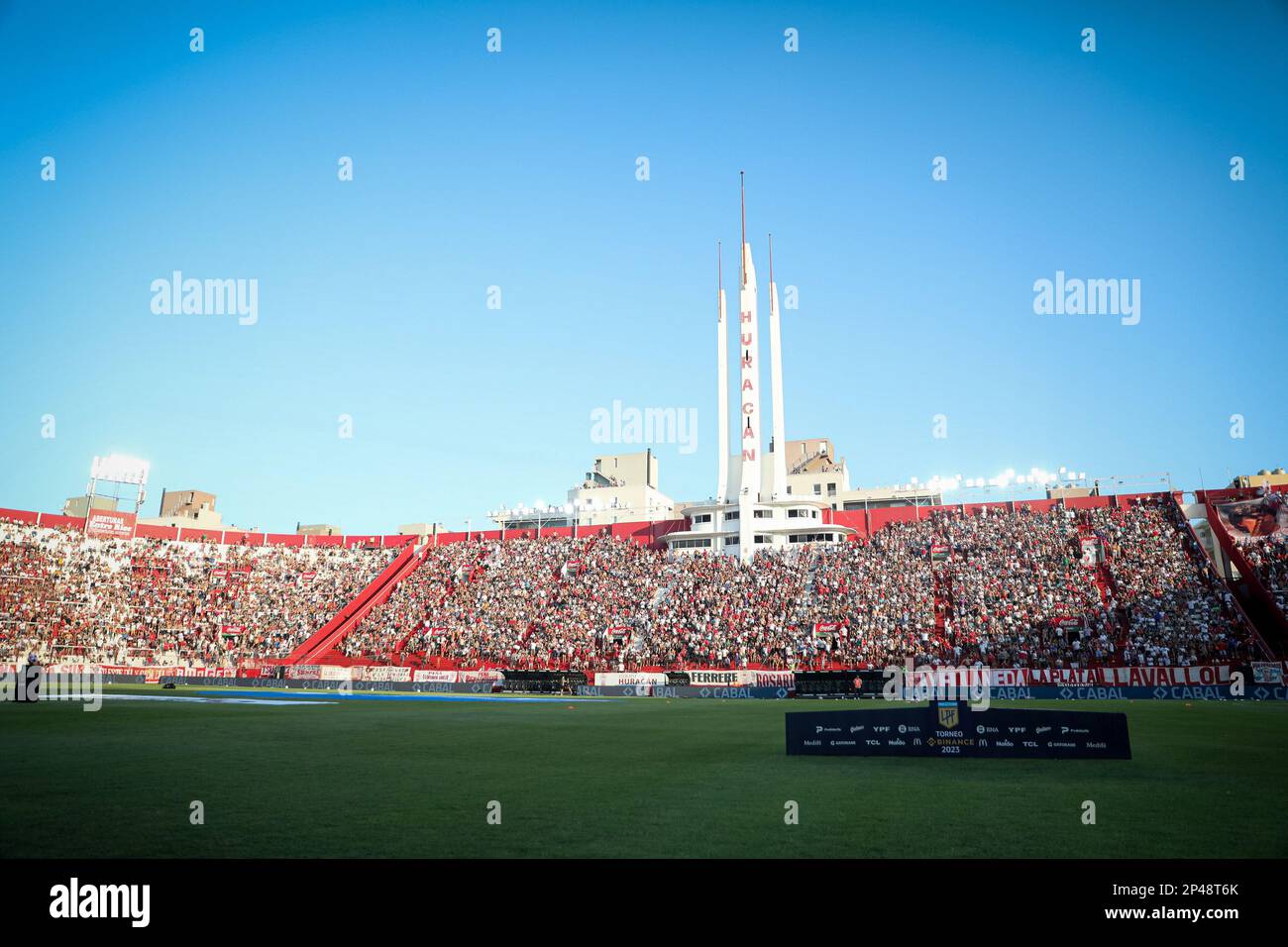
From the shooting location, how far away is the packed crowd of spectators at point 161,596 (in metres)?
57.0

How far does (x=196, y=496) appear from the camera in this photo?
10262 cm

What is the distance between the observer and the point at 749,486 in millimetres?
67250

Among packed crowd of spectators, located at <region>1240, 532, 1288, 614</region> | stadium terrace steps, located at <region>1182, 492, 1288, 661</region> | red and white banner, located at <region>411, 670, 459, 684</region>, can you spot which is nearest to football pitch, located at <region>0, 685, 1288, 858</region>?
stadium terrace steps, located at <region>1182, 492, 1288, 661</region>

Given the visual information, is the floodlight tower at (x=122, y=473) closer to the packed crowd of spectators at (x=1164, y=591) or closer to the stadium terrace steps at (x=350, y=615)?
the stadium terrace steps at (x=350, y=615)

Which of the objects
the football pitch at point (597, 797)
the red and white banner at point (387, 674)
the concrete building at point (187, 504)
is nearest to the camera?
the football pitch at point (597, 797)

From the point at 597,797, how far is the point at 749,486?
189 feet

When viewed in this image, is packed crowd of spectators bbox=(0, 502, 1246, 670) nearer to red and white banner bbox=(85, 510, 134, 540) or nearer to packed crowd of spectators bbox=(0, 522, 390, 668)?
packed crowd of spectators bbox=(0, 522, 390, 668)

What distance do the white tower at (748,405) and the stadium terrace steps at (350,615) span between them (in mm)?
29420

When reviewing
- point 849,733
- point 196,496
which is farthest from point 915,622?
point 196,496

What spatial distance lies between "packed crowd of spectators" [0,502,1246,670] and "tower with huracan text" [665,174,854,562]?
3891 mm

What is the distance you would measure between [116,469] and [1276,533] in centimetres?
9124
